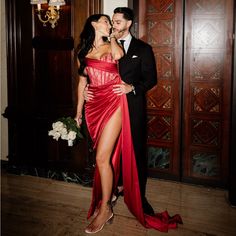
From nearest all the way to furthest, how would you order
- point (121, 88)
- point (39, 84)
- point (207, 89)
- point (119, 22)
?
point (121, 88), point (119, 22), point (207, 89), point (39, 84)

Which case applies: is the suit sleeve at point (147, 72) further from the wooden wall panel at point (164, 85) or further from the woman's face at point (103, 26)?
the wooden wall panel at point (164, 85)

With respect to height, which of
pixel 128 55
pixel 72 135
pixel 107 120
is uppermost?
pixel 128 55

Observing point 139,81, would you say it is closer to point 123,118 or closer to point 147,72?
point 147,72

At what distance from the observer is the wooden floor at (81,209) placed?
2623mm

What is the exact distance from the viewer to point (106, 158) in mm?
2701

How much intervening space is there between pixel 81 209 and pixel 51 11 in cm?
239

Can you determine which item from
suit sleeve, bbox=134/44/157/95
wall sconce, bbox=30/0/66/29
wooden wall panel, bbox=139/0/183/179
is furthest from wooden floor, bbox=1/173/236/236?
wall sconce, bbox=30/0/66/29

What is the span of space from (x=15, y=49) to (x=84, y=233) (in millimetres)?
2585

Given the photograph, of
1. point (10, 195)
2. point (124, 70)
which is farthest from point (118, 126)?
point (10, 195)

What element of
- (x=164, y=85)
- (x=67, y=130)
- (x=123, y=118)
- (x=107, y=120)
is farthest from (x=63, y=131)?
(x=164, y=85)

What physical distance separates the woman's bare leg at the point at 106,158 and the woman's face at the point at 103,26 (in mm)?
709

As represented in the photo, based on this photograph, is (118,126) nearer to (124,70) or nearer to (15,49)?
(124,70)

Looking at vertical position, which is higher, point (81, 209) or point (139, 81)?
point (139, 81)

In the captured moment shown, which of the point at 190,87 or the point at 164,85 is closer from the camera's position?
the point at 190,87
